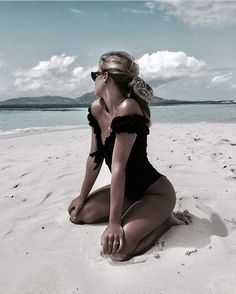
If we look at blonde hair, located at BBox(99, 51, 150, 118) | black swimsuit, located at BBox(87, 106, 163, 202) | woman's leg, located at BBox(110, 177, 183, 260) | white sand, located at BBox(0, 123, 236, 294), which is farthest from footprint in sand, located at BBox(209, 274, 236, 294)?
blonde hair, located at BBox(99, 51, 150, 118)

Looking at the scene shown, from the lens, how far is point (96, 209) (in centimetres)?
379

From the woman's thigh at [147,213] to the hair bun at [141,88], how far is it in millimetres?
760

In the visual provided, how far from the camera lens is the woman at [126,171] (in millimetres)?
3229

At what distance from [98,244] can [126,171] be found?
66 cm

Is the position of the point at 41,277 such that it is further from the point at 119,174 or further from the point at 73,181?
the point at 73,181

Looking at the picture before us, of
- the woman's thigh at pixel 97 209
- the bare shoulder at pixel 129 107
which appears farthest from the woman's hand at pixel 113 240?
the bare shoulder at pixel 129 107

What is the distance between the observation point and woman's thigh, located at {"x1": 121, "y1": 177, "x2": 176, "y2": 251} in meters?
3.21

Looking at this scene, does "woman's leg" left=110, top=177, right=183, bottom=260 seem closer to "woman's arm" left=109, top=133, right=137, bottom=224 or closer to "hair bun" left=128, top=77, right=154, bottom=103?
"woman's arm" left=109, top=133, right=137, bottom=224

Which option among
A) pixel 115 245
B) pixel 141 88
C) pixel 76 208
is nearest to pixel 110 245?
pixel 115 245

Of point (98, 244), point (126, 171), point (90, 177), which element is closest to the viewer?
point (98, 244)

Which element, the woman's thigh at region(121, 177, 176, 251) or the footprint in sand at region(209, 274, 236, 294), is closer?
the footprint in sand at region(209, 274, 236, 294)

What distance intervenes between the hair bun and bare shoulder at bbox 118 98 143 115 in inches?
3.4

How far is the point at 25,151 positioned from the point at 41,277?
619 centimetres

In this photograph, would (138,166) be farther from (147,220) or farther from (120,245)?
(120,245)
